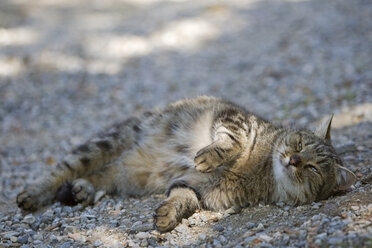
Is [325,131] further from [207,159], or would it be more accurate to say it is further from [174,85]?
[174,85]

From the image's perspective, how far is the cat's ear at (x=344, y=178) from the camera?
10.6 feet

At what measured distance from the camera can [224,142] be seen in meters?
3.42

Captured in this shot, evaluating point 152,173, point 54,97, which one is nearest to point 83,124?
point 54,97

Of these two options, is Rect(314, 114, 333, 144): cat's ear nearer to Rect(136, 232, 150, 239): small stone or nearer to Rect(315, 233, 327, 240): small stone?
Rect(315, 233, 327, 240): small stone

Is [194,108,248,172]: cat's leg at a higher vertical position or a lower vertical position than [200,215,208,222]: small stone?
higher

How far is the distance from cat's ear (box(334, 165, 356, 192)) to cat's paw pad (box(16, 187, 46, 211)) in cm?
280

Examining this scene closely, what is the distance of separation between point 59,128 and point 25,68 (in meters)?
2.15

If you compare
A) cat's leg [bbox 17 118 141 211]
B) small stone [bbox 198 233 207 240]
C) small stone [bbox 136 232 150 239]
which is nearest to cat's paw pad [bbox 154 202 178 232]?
small stone [bbox 136 232 150 239]

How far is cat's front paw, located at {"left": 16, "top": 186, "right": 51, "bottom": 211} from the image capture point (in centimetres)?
375

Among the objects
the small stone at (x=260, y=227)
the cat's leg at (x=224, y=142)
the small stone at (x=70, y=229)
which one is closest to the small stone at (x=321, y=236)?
the small stone at (x=260, y=227)

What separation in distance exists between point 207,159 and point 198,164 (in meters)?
0.09

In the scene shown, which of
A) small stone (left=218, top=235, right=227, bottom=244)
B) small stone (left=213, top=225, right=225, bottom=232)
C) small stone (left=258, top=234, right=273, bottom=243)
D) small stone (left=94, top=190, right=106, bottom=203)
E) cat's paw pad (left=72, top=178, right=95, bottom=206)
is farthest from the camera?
small stone (left=94, top=190, right=106, bottom=203)

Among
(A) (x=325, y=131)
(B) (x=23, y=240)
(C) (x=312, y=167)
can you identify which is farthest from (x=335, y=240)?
(B) (x=23, y=240)

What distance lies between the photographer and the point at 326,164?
340cm
